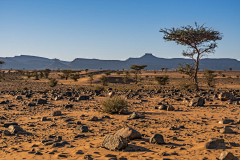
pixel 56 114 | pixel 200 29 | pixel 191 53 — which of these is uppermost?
pixel 200 29

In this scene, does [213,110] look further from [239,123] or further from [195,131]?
[195,131]

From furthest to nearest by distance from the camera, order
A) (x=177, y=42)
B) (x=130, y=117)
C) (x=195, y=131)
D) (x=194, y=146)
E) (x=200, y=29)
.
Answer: (x=177, y=42) < (x=200, y=29) < (x=130, y=117) < (x=195, y=131) < (x=194, y=146)

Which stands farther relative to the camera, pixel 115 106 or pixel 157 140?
pixel 115 106

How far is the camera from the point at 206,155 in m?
4.66

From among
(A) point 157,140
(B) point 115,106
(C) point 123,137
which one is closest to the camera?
(A) point 157,140

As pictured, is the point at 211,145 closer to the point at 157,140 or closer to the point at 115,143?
the point at 157,140

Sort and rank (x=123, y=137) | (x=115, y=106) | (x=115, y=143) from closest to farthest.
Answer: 1. (x=115, y=143)
2. (x=123, y=137)
3. (x=115, y=106)

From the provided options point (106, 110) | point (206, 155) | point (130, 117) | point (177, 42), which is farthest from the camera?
point (177, 42)

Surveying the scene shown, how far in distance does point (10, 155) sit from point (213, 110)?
30.7 ft

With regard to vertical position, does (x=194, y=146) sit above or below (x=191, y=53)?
below

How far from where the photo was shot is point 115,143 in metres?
5.00

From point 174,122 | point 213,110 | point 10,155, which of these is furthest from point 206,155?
point 213,110

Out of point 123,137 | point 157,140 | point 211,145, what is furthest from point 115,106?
point 211,145

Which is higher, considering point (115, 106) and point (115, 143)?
point (115, 106)
